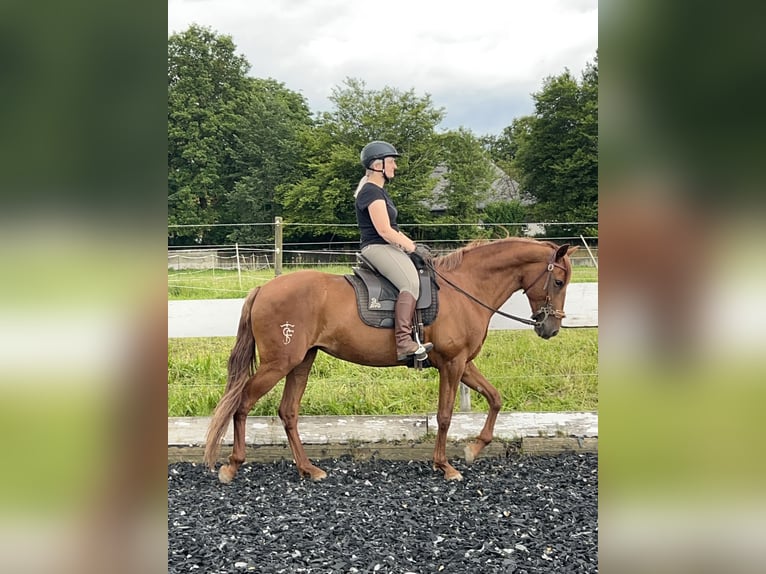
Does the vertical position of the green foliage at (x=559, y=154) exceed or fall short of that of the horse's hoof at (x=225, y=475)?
it exceeds it

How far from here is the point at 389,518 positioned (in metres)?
3.59

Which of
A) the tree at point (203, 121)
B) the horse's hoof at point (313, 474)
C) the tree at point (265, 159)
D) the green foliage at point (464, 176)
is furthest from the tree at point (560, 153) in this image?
the horse's hoof at point (313, 474)

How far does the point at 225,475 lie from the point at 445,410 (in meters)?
1.75

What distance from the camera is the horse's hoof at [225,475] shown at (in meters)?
4.31

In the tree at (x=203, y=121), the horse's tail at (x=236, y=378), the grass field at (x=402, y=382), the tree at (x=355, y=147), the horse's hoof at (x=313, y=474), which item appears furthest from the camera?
the tree at (x=203, y=121)

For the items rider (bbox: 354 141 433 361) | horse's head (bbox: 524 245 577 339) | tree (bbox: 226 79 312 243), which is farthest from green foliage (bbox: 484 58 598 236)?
rider (bbox: 354 141 433 361)

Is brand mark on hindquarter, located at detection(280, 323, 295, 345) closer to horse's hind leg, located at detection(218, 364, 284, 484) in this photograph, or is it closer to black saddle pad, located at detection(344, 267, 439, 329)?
horse's hind leg, located at detection(218, 364, 284, 484)

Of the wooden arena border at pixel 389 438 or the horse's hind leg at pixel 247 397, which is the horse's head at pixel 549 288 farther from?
the horse's hind leg at pixel 247 397

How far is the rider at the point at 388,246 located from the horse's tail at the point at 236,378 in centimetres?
107
